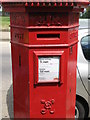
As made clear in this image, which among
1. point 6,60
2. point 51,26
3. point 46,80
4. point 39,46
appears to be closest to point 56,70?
point 46,80

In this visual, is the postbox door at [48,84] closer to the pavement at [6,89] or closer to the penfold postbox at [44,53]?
the penfold postbox at [44,53]

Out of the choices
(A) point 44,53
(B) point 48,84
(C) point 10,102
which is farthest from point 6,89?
(A) point 44,53

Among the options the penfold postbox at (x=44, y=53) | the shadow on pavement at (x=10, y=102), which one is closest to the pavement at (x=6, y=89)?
the shadow on pavement at (x=10, y=102)

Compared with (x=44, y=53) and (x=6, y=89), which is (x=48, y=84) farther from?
(x=6, y=89)

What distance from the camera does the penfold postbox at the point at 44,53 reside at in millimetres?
2475

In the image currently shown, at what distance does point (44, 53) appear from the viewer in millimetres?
2523

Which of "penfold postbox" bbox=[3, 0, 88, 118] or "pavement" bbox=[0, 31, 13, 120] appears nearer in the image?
"penfold postbox" bbox=[3, 0, 88, 118]

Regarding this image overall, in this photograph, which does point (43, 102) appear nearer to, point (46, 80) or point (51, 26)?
point (46, 80)

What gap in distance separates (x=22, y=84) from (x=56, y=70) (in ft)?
1.57

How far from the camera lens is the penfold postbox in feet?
8.12

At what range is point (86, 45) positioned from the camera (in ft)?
13.5

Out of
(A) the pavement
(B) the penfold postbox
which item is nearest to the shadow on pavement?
(A) the pavement

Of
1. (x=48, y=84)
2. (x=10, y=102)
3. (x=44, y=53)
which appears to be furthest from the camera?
(x=10, y=102)

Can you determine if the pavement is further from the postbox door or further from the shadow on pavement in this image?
the postbox door
